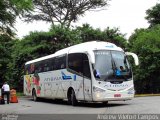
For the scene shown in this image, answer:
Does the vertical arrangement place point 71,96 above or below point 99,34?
below

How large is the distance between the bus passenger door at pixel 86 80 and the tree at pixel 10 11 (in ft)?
15.3

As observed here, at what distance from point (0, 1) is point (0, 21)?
170cm

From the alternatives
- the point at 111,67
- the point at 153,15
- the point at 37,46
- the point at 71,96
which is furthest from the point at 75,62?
the point at 153,15

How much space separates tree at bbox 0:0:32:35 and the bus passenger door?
15.3ft

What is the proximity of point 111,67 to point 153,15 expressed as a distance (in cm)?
4115

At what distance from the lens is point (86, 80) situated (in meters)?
23.1

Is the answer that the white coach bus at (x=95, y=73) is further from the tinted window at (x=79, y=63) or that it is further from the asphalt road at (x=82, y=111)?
the asphalt road at (x=82, y=111)

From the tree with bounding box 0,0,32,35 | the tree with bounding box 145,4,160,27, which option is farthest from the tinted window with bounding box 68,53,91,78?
the tree with bounding box 145,4,160,27

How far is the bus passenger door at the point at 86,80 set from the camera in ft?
74.5

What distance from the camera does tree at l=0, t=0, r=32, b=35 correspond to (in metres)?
18.9

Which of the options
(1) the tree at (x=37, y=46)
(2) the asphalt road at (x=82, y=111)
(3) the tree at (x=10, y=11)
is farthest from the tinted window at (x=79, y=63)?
(1) the tree at (x=37, y=46)

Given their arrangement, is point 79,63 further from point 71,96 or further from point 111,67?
point 71,96

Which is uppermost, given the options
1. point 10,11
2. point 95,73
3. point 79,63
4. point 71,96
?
point 10,11

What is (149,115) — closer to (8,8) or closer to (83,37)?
(8,8)
